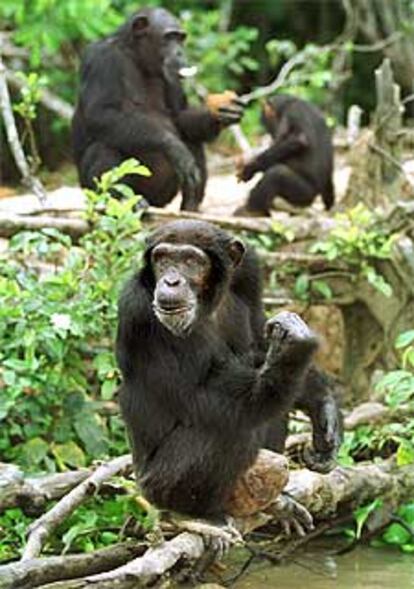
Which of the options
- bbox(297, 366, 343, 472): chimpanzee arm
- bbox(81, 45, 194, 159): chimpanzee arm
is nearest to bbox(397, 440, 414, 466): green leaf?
bbox(297, 366, 343, 472): chimpanzee arm

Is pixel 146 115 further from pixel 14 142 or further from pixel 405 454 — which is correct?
pixel 405 454

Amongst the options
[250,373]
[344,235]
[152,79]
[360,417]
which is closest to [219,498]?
[250,373]

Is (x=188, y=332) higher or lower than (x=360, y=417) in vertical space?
higher

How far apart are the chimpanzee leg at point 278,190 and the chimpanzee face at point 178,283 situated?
4917 millimetres

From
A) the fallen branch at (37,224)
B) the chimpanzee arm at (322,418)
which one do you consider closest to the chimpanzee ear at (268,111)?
the fallen branch at (37,224)

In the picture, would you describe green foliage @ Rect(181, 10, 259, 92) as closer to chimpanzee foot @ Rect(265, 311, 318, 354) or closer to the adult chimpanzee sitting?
the adult chimpanzee sitting

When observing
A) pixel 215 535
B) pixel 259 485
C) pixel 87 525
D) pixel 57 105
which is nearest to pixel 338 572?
pixel 259 485

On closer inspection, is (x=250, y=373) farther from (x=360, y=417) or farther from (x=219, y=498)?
(x=360, y=417)

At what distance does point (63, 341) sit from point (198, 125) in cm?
315

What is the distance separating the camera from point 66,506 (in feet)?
19.3

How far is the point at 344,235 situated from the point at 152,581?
3.99 metres

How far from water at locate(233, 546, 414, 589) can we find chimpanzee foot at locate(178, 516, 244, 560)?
671mm

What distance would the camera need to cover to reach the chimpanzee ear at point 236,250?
18.7ft

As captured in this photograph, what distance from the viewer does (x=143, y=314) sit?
561cm
